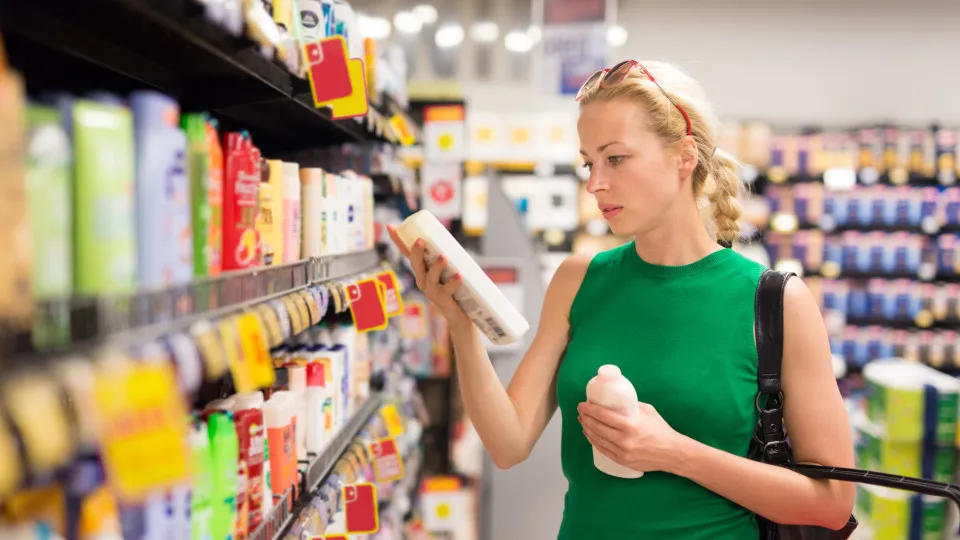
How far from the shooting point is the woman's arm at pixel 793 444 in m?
1.34

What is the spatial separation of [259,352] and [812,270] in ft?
23.4

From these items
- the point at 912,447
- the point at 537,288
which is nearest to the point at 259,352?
the point at 537,288

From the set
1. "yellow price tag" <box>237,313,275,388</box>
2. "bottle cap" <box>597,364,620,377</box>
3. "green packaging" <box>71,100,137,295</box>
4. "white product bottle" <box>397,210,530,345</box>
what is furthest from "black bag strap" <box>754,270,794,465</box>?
"green packaging" <box>71,100,137,295</box>

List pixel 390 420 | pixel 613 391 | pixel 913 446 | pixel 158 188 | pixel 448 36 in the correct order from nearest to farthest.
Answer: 1. pixel 158 188
2. pixel 613 391
3. pixel 390 420
4. pixel 913 446
5. pixel 448 36

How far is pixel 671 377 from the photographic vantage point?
1.44 metres

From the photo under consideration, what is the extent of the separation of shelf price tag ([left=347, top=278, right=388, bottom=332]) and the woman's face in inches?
27.8

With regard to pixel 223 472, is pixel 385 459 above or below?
below

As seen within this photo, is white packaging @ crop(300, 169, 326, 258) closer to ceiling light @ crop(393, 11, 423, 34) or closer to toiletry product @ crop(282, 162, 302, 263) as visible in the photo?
toiletry product @ crop(282, 162, 302, 263)

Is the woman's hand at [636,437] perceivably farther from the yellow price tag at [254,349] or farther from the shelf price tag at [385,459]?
the shelf price tag at [385,459]

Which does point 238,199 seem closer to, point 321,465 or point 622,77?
point 622,77

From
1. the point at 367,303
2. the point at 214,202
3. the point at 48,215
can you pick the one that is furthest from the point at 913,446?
the point at 48,215

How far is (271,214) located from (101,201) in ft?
2.09

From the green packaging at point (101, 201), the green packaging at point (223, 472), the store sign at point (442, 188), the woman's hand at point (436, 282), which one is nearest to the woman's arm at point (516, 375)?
the woman's hand at point (436, 282)

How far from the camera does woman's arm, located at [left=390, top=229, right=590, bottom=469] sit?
1381 millimetres
